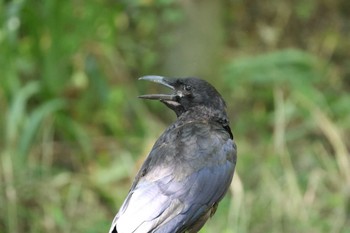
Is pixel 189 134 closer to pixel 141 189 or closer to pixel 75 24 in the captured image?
pixel 141 189

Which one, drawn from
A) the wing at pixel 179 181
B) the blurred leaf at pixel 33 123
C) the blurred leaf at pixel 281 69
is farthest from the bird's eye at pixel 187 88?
the blurred leaf at pixel 281 69

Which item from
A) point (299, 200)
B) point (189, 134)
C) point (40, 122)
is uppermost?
point (189, 134)

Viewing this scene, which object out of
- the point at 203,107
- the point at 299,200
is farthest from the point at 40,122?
the point at 203,107

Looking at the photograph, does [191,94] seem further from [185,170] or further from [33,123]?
[33,123]

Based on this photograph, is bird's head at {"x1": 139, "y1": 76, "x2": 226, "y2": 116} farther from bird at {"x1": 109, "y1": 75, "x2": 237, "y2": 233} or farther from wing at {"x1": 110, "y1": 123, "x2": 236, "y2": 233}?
wing at {"x1": 110, "y1": 123, "x2": 236, "y2": 233}

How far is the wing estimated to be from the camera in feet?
12.5

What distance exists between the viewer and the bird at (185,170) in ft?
12.5

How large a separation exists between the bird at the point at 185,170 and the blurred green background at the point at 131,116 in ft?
5.57

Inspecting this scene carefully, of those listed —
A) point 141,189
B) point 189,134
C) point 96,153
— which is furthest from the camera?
point 96,153

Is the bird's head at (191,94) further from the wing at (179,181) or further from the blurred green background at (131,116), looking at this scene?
the blurred green background at (131,116)

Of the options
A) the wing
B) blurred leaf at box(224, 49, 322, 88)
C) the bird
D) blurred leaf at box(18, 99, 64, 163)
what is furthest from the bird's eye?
blurred leaf at box(224, 49, 322, 88)

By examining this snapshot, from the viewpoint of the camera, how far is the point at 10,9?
6449mm

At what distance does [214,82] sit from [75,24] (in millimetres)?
1603

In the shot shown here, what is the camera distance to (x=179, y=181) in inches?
156
